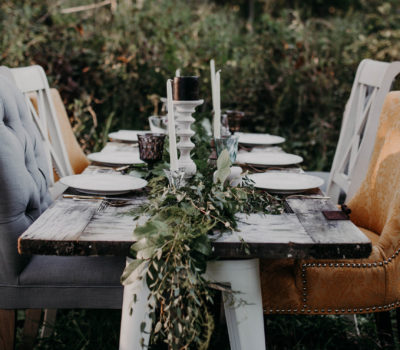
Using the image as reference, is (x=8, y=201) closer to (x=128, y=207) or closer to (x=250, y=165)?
(x=128, y=207)

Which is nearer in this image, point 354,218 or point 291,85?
point 354,218

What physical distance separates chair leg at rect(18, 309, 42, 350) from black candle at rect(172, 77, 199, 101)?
106cm

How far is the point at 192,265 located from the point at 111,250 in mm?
191

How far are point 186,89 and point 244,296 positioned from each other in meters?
0.61

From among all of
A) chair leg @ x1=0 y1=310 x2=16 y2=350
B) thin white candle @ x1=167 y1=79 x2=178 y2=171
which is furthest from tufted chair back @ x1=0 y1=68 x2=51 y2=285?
thin white candle @ x1=167 y1=79 x2=178 y2=171

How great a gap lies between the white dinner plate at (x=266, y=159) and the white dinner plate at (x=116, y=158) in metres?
0.42

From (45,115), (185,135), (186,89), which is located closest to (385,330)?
(185,135)

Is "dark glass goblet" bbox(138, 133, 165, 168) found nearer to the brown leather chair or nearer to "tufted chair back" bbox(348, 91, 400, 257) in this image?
the brown leather chair

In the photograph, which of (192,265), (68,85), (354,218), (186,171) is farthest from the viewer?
(68,85)

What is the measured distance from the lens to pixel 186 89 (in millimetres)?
1471

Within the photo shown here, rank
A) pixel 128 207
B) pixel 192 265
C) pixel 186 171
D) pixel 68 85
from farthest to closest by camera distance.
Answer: pixel 68 85 < pixel 186 171 < pixel 128 207 < pixel 192 265

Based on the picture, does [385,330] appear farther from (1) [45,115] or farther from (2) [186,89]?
(1) [45,115]

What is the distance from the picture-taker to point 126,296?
129 cm

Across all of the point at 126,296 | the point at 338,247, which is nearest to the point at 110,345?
the point at 126,296
